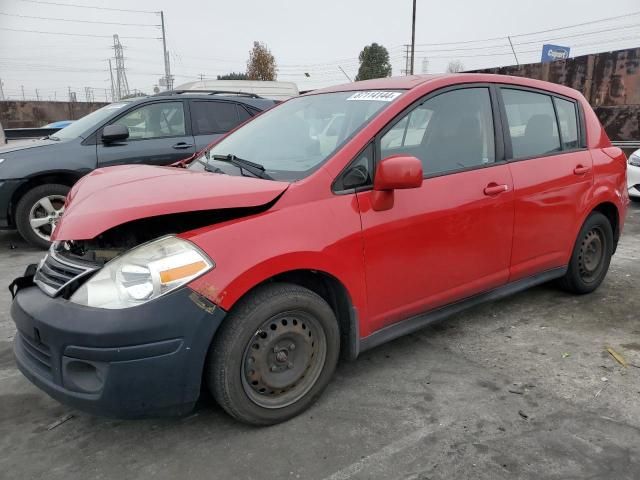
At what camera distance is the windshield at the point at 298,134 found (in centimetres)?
274

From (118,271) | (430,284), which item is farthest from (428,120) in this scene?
(118,271)

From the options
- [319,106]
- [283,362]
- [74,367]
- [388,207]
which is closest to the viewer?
[74,367]

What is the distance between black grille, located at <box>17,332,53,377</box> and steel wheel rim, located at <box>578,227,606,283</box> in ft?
12.2

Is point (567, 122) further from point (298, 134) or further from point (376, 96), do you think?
point (298, 134)

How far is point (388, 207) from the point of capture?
8.73 ft

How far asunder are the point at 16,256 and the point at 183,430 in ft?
13.9

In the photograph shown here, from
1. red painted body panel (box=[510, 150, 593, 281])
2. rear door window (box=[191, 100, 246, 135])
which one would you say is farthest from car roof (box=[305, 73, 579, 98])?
rear door window (box=[191, 100, 246, 135])

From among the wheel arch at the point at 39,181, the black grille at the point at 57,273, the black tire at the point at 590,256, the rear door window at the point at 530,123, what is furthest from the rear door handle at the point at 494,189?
the wheel arch at the point at 39,181

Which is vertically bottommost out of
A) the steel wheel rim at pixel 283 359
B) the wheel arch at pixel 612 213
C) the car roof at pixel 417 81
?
the steel wheel rim at pixel 283 359

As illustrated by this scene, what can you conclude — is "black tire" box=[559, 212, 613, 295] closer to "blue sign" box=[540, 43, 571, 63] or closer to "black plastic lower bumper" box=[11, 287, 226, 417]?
"black plastic lower bumper" box=[11, 287, 226, 417]

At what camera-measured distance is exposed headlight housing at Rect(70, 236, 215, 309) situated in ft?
6.77

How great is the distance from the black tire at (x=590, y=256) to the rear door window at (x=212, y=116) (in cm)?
445

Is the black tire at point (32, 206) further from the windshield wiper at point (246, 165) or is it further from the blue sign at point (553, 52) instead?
the blue sign at point (553, 52)

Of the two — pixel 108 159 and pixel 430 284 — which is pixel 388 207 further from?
pixel 108 159
